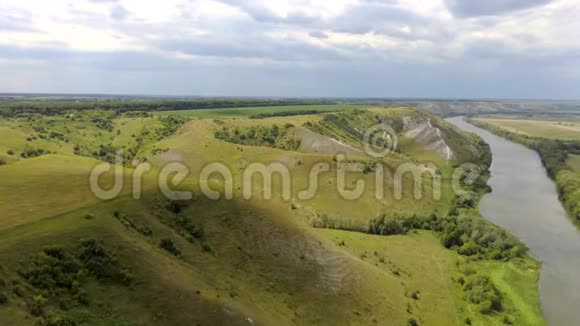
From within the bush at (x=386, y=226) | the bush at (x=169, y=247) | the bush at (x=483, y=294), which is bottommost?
the bush at (x=483, y=294)

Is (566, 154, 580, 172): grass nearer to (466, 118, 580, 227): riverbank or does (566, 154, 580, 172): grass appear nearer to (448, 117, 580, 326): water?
(466, 118, 580, 227): riverbank

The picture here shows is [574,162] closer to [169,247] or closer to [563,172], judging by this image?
[563,172]

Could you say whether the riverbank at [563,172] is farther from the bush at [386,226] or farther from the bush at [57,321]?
the bush at [57,321]

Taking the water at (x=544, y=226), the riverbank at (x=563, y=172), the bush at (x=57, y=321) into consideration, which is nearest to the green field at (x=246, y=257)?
the bush at (x=57, y=321)

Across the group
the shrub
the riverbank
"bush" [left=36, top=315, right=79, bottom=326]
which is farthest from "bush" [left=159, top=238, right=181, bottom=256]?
the riverbank

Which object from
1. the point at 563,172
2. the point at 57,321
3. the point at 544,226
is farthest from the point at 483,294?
the point at 563,172

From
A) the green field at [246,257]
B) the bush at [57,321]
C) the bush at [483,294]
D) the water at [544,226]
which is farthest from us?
the water at [544,226]

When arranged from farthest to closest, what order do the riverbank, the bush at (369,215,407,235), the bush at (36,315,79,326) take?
the riverbank → the bush at (369,215,407,235) → the bush at (36,315,79,326)

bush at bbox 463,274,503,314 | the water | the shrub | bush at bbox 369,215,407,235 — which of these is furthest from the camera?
bush at bbox 369,215,407,235
